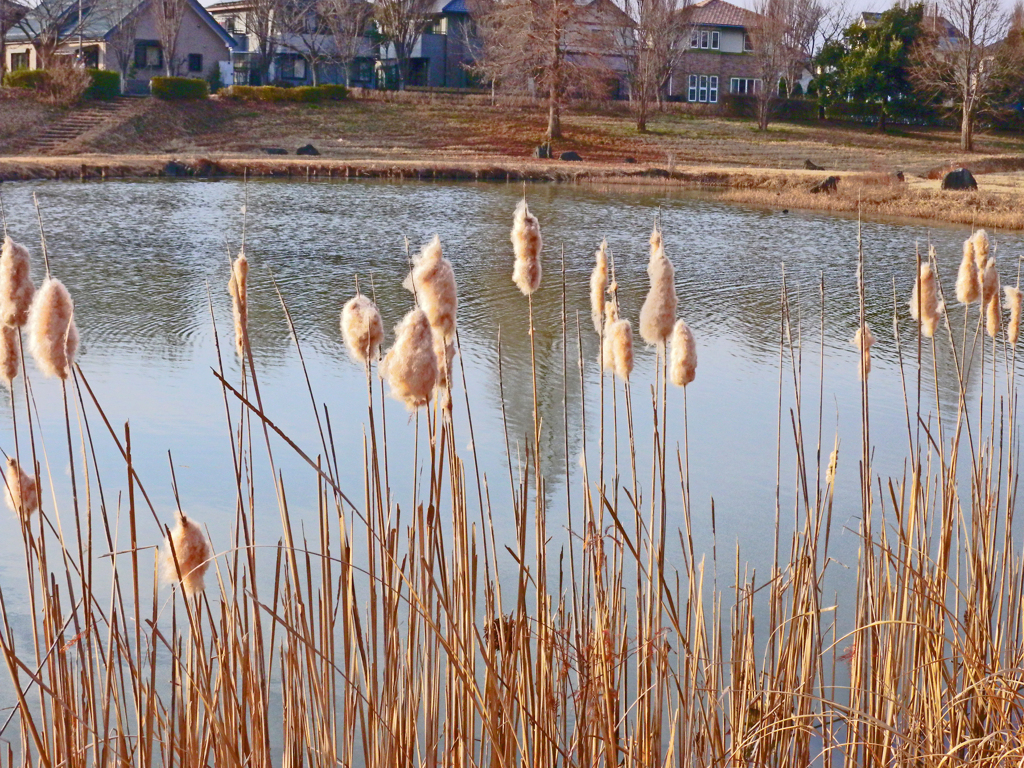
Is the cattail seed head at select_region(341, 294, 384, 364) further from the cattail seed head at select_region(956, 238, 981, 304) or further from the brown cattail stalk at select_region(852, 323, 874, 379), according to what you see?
the cattail seed head at select_region(956, 238, 981, 304)

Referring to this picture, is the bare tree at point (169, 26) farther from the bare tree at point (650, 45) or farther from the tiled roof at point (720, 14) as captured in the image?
the tiled roof at point (720, 14)

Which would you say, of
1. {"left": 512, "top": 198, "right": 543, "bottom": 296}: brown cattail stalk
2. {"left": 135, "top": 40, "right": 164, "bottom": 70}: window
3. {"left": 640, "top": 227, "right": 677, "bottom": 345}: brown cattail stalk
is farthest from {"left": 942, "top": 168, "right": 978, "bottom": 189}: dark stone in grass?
{"left": 135, "top": 40, "right": 164, "bottom": 70}: window

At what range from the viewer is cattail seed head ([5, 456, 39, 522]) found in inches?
69.7

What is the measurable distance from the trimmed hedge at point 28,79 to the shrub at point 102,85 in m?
1.15

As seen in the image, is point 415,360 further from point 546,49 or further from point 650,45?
point 650,45

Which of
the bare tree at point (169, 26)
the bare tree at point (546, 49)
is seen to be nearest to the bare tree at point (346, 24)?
the bare tree at point (169, 26)

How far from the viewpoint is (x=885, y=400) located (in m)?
7.07

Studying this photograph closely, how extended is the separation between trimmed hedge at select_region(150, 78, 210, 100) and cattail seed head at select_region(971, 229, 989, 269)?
103 ft

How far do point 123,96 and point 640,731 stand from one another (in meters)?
32.7

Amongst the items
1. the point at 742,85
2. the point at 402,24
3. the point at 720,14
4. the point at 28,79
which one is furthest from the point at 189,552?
the point at 720,14

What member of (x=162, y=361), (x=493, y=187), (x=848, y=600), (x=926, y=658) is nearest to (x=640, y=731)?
(x=926, y=658)

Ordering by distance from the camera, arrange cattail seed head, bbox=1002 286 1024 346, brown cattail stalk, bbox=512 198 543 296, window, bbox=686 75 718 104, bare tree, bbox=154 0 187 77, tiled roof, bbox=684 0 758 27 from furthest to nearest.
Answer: tiled roof, bbox=684 0 758 27, window, bbox=686 75 718 104, bare tree, bbox=154 0 187 77, cattail seed head, bbox=1002 286 1024 346, brown cattail stalk, bbox=512 198 543 296

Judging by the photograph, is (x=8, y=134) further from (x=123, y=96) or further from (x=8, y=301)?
(x=8, y=301)

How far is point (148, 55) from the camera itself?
3722cm
